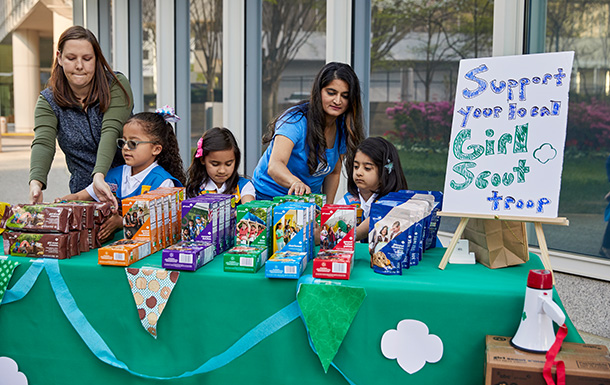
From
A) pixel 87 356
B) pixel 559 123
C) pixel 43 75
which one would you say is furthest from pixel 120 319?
pixel 43 75

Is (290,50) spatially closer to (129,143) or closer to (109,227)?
(129,143)

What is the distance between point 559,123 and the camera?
1.95m

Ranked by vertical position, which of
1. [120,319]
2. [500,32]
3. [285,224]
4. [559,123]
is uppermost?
[500,32]

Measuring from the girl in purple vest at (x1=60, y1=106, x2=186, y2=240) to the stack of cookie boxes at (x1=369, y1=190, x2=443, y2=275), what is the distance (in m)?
1.12

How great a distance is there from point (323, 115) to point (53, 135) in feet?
3.96

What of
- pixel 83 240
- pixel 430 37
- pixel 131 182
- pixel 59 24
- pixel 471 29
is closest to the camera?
pixel 83 240

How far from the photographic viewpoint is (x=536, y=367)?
1625mm

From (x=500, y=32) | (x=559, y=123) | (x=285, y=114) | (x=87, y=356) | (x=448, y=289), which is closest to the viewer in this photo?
(x=448, y=289)

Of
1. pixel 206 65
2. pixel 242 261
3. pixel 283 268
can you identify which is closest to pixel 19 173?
pixel 206 65

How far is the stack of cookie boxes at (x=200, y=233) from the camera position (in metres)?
1.97

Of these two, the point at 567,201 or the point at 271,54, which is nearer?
the point at 567,201

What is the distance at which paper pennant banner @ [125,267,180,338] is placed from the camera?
6.50 feet

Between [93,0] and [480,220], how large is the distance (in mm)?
6434

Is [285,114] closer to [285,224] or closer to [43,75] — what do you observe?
[285,224]
